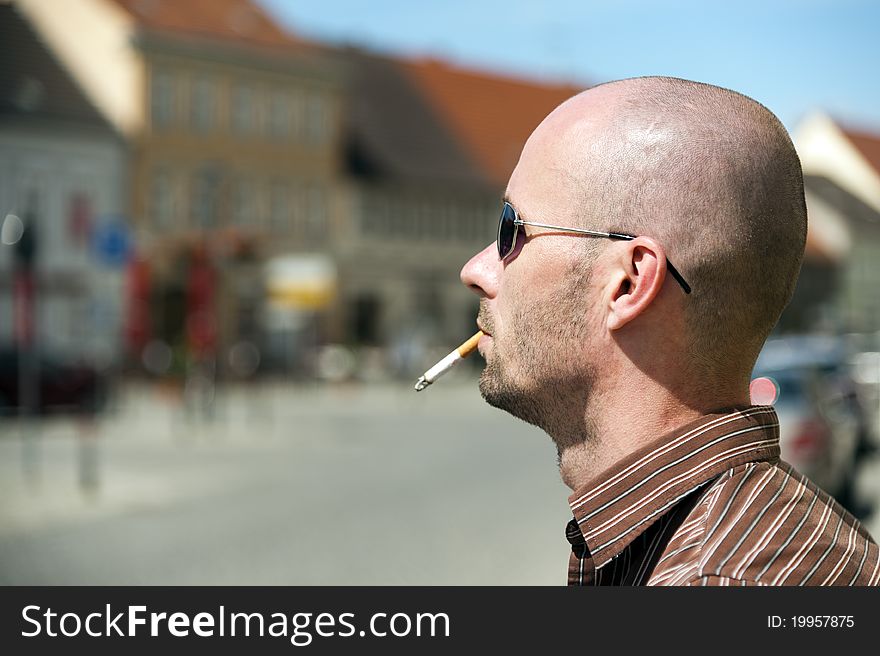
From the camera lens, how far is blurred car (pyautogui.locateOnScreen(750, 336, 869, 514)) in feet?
31.8

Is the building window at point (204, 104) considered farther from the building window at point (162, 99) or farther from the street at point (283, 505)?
the street at point (283, 505)

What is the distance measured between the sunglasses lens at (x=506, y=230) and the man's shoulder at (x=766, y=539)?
1.12 feet

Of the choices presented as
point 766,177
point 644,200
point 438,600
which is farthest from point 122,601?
point 766,177

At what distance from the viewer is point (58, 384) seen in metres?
26.1

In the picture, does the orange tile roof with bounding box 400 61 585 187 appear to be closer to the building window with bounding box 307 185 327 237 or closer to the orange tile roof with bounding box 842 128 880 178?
the building window with bounding box 307 185 327 237

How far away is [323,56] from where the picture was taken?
48.8m

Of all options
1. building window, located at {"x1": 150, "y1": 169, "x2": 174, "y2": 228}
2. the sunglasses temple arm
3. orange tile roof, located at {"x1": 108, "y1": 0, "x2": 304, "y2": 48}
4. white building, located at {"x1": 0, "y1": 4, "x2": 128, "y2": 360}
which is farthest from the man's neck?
orange tile roof, located at {"x1": 108, "y1": 0, "x2": 304, "y2": 48}

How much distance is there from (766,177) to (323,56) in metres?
48.5

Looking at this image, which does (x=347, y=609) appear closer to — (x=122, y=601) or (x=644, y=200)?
(x=122, y=601)

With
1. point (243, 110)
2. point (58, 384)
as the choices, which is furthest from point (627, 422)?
point (243, 110)

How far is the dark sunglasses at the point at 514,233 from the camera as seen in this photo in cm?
137

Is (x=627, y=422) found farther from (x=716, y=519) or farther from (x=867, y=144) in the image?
(x=867, y=144)

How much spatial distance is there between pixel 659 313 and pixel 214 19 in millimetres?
46874

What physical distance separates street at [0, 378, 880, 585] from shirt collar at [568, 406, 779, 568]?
410cm
